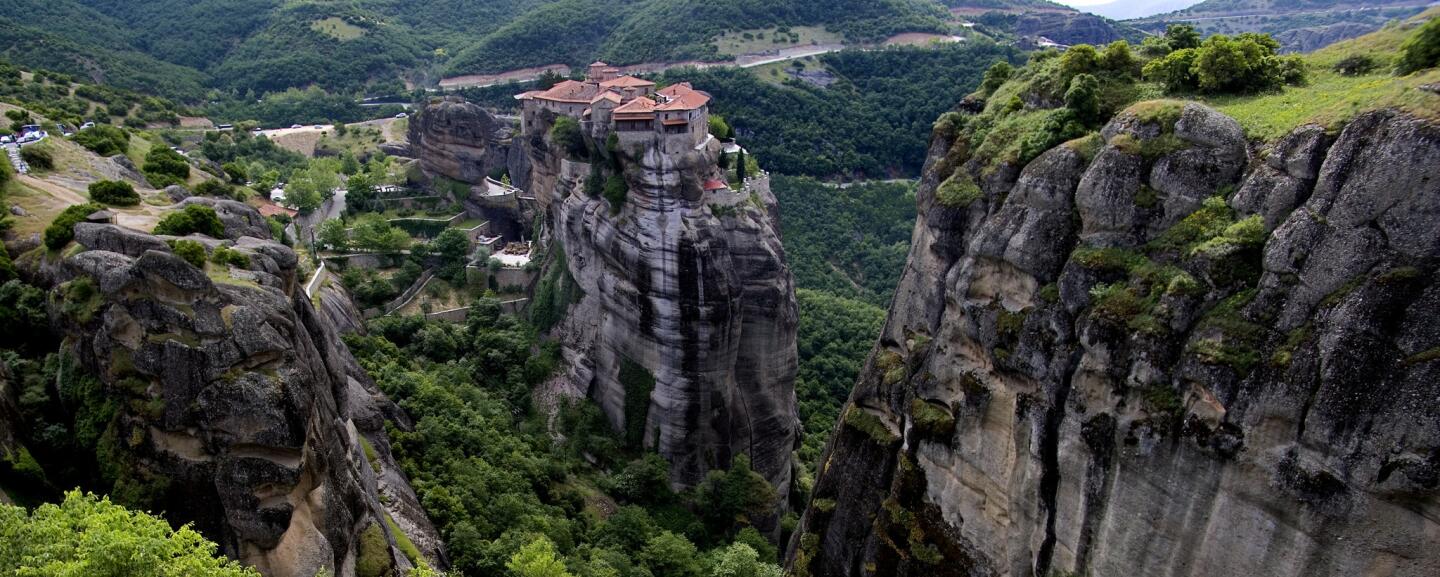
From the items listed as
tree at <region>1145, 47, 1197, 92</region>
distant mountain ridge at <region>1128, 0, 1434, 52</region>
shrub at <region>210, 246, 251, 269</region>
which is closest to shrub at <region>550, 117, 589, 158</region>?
shrub at <region>210, 246, 251, 269</region>

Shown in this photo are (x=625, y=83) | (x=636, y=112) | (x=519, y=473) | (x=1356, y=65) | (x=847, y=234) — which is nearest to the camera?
(x=1356, y=65)

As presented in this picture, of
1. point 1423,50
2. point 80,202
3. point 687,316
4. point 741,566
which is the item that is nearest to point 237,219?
point 80,202

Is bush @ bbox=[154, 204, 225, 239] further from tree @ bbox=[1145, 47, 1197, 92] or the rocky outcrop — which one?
the rocky outcrop

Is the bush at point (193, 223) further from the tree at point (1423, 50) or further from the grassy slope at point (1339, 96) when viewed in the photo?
the tree at point (1423, 50)

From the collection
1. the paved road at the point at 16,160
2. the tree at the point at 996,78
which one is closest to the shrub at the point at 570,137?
the paved road at the point at 16,160

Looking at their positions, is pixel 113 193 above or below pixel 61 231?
below

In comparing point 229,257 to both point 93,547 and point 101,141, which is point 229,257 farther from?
point 101,141

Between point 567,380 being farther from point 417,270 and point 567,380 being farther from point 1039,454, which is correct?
point 1039,454
